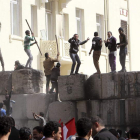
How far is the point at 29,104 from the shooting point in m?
17.9

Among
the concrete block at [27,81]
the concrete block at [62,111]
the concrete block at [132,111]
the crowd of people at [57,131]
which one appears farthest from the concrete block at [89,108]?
the crowd of people at [57,131]

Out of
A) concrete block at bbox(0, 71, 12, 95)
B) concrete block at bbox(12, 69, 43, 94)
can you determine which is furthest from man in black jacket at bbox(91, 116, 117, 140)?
concrete block at bbox(0, 71, 12, 95)

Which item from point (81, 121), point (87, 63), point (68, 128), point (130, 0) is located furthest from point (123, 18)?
point (81, 121)

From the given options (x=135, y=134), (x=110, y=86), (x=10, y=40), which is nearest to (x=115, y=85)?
(x=110, y=86)

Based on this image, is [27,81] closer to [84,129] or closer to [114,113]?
[114,113]

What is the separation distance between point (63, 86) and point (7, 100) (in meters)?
1.70

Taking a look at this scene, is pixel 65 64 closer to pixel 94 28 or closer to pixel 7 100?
pixel 94 28

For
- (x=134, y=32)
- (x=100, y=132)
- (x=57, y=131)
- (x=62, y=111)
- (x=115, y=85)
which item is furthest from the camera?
(x=134, y=32)

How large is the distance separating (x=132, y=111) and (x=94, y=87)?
1.34 m

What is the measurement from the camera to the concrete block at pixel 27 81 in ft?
58.6

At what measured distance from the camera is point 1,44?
25.0m

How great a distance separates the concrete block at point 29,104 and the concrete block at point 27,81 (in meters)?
0.19

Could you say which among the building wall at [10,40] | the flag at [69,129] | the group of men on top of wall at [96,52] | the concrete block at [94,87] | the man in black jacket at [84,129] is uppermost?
the building wall at [10,40]

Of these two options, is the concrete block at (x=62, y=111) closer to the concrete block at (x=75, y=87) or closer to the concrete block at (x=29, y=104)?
the concrete block at (x=75, y=87)
